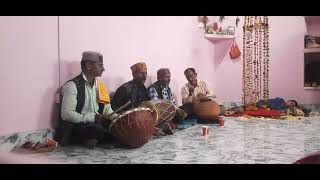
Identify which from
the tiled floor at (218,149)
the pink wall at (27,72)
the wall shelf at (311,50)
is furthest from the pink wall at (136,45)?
the wall shelf at (311,50)

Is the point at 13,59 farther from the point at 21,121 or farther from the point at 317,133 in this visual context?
the point at 317,133

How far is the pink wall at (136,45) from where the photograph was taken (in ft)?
14.0

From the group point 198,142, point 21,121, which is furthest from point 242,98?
point 21,121

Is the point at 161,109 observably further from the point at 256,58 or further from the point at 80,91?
the point at 256,58

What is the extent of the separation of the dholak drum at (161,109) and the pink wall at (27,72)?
1.14 m

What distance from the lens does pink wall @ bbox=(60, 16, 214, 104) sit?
4.26m

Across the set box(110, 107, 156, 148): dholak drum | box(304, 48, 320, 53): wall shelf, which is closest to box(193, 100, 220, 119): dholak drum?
box(110, 107, 156, 148): dholak drum

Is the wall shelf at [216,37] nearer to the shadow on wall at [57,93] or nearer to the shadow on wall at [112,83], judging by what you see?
the shadow on wall at [112,83]

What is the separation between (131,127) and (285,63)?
464cm

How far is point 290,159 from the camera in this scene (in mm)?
3326

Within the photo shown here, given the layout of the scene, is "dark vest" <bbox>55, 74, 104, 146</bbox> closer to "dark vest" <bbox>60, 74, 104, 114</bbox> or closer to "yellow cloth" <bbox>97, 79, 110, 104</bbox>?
"dark vest" <bbox>60, 74, 104, 114</bbox>

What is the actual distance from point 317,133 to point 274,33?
10.4ft

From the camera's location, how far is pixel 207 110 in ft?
18.4

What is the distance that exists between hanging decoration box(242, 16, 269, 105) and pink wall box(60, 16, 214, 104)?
749mm
